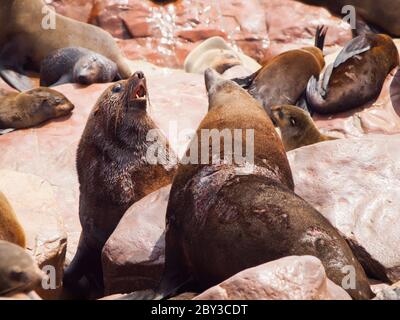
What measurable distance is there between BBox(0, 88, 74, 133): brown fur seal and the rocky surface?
3.72 meters

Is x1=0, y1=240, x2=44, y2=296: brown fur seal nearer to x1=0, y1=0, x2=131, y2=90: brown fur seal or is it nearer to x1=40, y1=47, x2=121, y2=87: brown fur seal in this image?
x1=40, y1=47, x2=121, y2=87: brown fur seal

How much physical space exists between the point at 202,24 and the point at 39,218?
858 cm

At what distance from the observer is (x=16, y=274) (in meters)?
5.09

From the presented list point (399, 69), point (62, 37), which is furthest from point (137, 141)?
point (62, 37)

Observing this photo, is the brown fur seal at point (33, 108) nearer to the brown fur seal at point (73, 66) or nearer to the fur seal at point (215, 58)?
the brown fur seal at point (73, 66)

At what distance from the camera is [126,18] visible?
585 inches

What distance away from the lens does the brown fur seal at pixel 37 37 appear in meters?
13.1

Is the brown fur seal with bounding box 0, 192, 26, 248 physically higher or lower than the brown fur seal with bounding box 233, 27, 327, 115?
higher

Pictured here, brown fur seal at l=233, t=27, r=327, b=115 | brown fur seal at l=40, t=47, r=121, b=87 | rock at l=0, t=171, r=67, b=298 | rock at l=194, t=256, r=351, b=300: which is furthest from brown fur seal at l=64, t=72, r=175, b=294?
brown fur seal at l=40, t=47, r=121, b=87

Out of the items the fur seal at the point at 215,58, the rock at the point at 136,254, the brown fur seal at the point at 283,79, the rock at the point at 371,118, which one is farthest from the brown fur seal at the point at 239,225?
the fur seal at the point at 215,58

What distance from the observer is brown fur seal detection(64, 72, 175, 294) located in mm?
7094

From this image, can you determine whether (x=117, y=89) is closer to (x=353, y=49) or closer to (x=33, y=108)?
(x=33, y=108)

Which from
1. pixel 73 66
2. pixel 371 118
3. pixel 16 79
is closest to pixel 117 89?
pixel 371 118
